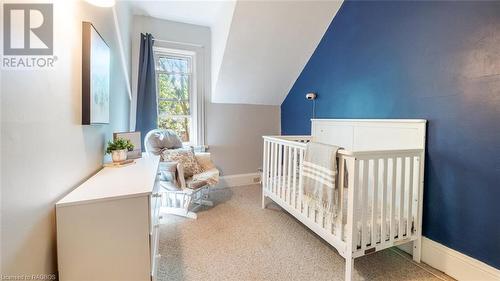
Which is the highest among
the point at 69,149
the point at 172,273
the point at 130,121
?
the point at 130,121

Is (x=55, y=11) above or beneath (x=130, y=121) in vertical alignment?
above

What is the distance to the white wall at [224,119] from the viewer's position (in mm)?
3344

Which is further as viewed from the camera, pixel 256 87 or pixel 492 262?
pixel 256 87

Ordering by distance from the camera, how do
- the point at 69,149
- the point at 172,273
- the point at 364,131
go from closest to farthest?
the point at 69,149 → the point at 172,273 → the point at 364,131

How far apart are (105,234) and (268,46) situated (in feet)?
9.03

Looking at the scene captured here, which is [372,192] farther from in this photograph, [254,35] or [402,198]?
[254,35]

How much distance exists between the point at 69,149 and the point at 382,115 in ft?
8.10

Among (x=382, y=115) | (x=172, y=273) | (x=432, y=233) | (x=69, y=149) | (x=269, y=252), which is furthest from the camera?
(x=382, y=115)

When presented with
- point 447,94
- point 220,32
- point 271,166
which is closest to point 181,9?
point 220,32

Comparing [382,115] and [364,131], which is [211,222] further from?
[382,115]

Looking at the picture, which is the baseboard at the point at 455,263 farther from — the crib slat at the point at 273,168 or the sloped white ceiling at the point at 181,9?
the sloped white ceiling at the point at 181,9

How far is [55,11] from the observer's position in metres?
1.16

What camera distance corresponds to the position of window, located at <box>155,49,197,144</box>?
11.7 ft

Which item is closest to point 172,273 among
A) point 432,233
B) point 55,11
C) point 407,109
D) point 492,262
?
point 55,11
